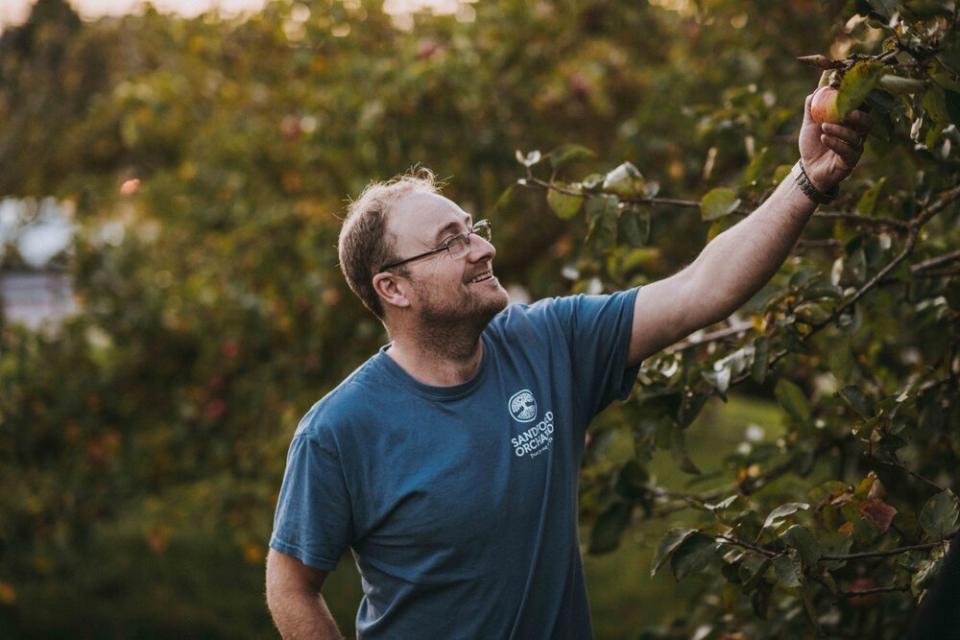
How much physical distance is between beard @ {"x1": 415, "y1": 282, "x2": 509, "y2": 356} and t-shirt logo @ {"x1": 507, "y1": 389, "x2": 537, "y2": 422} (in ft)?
0.50

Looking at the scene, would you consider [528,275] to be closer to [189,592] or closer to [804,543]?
[804,543]

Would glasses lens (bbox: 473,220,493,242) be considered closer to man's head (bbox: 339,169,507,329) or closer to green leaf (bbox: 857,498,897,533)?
man's head (bbox: 339,169,507,329)

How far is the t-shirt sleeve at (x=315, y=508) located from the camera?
2.31 metres

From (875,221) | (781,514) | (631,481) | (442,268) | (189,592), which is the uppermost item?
(442,268)

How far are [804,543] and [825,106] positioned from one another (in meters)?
0.86

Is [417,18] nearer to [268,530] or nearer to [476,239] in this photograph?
[268,530]

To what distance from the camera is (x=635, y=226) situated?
111 inches

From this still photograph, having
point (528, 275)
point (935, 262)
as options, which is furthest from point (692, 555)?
point (528, 275)

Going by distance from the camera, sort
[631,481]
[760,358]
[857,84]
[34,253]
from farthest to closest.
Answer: [34,253] < [631,481] < [760,358] < [857,84]

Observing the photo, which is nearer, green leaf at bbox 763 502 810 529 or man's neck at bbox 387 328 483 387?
green leaf at bbox 763 502 810 529

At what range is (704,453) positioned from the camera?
11.4 meters

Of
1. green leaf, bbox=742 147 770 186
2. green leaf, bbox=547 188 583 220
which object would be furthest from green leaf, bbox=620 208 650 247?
green leaf, bbox=742 147 770 186

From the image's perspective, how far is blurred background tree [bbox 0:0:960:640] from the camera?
2666 mm

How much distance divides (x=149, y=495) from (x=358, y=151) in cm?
231
